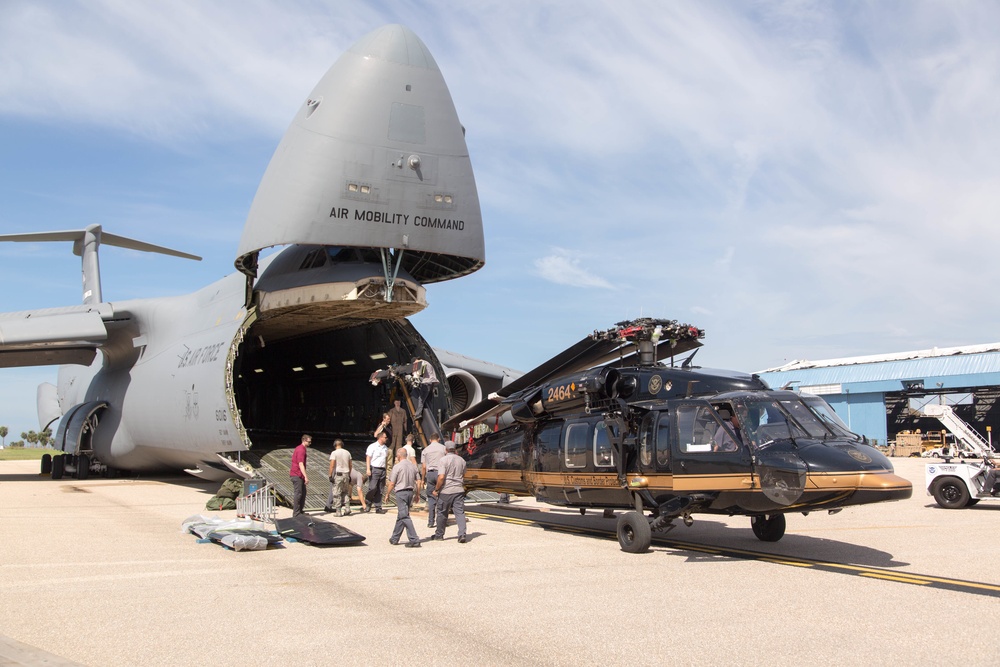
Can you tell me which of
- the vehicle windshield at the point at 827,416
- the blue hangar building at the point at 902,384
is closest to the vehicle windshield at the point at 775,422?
the vehicle windshield at the point at 827,416

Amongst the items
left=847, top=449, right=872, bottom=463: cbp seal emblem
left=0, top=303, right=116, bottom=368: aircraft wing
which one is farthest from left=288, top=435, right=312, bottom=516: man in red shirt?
left=0, top=303, right=116, bottom=368: aircraft wing

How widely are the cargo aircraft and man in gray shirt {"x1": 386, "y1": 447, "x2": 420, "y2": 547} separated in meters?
5.74

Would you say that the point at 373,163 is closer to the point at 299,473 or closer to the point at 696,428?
the point at 299,473

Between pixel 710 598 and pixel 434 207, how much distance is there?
1084 centimetres

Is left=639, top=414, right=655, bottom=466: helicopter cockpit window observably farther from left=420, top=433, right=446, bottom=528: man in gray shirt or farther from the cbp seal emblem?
left=420, top=433, right=446, bottom=528: man in gray shirt

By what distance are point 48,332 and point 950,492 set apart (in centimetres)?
2255

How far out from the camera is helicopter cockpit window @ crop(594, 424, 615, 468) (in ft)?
39.0

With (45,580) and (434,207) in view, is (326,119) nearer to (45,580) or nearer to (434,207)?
(434,207)

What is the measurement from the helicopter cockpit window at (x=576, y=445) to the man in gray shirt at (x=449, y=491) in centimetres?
164

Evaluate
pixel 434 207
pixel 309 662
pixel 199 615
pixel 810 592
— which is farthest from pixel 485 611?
pixel 434 207

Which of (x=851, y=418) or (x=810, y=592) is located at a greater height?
(x=851, y=418)

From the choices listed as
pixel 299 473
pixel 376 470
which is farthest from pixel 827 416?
pixel 299 473

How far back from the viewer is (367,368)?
2259cm

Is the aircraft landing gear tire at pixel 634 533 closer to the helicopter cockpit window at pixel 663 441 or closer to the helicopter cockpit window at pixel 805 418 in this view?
the helicopter cockpit window at pixel 663 441
